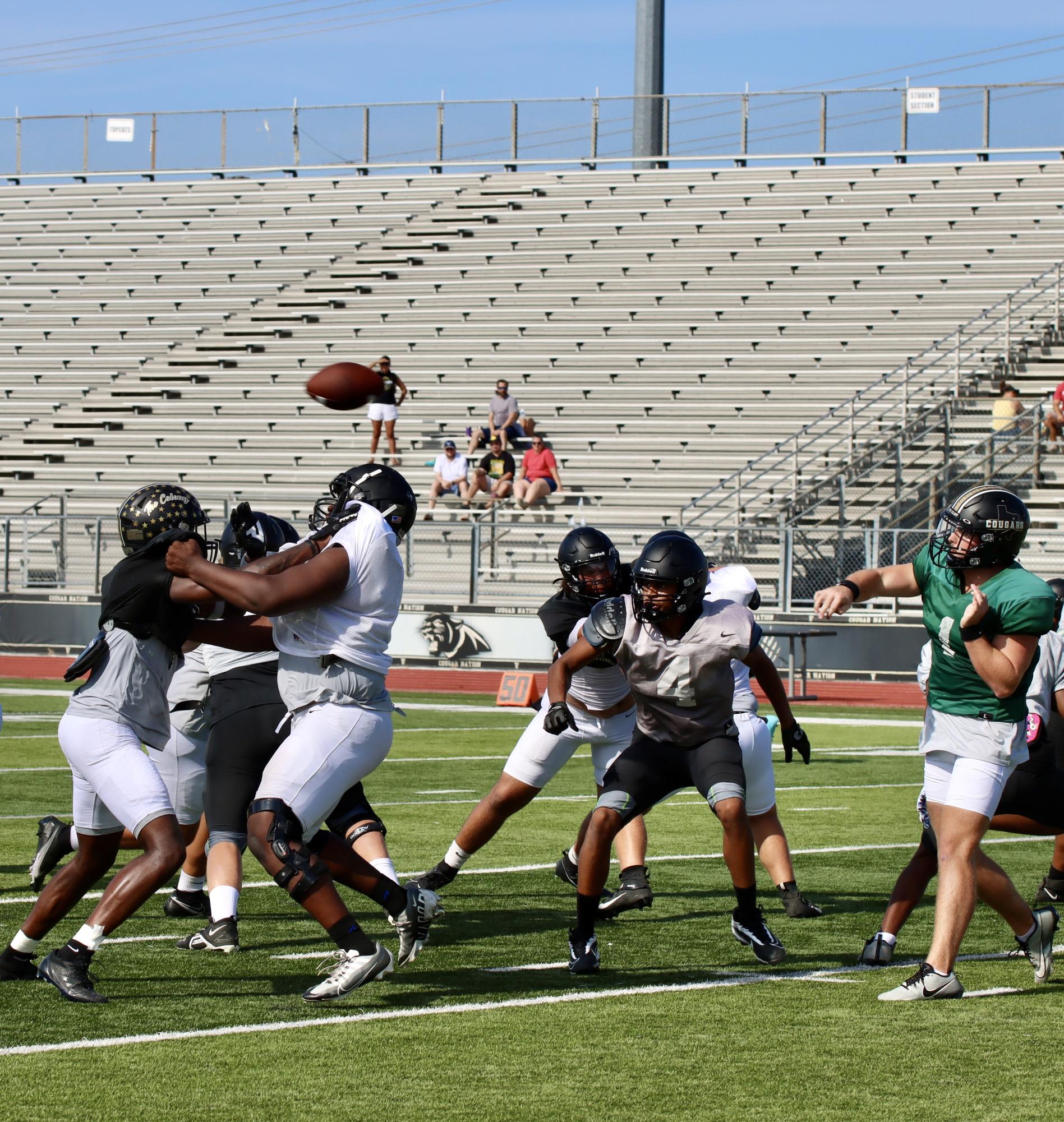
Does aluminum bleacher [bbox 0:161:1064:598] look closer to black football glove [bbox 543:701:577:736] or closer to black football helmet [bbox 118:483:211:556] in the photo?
black football glove [bbox 543:701:577:736]

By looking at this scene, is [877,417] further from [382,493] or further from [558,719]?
[382,493]

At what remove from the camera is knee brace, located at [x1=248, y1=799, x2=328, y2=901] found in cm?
516

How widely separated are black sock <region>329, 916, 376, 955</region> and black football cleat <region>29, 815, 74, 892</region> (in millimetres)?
2088

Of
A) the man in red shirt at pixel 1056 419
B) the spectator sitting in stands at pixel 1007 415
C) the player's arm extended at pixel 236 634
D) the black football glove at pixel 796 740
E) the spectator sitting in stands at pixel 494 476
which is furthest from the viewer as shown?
the spectator sitting in stands at pixel 494 476

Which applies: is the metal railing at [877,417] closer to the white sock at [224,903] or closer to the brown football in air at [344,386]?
the brown football in air at [344,386]

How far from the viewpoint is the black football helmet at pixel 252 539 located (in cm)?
645

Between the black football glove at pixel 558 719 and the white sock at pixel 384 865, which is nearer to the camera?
the black football glove at pixel 558 719

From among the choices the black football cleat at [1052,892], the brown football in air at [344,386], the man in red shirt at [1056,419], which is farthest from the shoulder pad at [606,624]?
the man in red shirt at [1056,419]

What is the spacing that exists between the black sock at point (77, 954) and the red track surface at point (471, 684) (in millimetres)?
13203

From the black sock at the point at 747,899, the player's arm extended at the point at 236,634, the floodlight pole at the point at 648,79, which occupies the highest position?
the floodlight pole at the point at 648,79

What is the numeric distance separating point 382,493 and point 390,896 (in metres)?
1.35

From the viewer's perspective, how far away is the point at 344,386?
715cm

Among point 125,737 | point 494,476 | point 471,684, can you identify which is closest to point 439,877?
point 125,737

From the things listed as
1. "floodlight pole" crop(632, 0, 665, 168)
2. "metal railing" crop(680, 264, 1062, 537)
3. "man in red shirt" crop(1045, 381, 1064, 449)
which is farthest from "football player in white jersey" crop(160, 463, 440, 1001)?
"floodlight pole" crop(632, 0, 665, 168)
